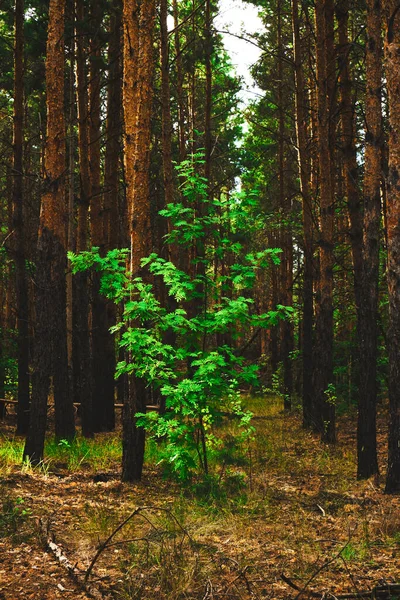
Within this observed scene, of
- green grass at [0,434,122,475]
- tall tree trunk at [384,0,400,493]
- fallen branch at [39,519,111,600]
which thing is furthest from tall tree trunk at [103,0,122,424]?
fallen branch at [39,519,111,600]

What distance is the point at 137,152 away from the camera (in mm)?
8133

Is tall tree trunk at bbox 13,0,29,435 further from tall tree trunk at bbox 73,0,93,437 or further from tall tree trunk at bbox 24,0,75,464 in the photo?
tall tree trunk at bbox 24,0,75,464

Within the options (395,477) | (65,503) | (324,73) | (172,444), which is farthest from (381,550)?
(324,73)

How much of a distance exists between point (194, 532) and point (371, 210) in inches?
204

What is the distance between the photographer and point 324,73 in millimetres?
11984

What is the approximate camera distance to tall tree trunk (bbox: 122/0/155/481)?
309 inches

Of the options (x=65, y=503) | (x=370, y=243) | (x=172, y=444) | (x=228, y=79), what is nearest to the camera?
(x=65, y=503)

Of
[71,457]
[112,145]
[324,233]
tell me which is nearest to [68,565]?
[71,457]

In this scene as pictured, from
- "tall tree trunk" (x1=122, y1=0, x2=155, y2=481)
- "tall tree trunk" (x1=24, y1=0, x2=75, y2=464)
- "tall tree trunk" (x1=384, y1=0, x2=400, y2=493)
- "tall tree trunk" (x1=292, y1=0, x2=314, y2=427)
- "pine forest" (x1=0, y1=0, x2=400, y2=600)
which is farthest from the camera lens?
"tall tree trunk" (x1=292, y1=0, x2=314, y2=427)

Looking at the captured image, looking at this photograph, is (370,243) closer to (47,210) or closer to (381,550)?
(381,550)

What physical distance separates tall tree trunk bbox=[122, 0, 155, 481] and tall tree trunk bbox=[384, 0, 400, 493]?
3.36 metres

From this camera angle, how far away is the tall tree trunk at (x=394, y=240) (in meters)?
7.39

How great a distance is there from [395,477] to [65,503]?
430cm

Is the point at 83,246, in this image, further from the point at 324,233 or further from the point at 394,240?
the point at 394,240
